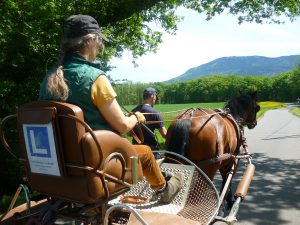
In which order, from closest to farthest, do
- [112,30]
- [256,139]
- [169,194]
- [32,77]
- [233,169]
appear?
[169,194] → [233,169] → [32,77] → [112,30] → [256,139]

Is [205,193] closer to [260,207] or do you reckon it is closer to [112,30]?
[260,207]

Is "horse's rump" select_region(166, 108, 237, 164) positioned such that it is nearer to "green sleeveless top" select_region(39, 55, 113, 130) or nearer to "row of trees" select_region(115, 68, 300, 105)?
"green sleeveless top" select_region(39, 55, 113, 130)

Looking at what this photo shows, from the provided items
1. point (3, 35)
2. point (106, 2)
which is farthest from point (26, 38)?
point (106, 2)

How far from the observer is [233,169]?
5578 millimetres

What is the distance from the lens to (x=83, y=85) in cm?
249

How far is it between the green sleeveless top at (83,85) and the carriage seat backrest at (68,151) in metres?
0.17

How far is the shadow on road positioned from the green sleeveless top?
3.74 meters

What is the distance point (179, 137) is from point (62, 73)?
271 centimetres

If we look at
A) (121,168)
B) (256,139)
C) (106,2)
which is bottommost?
(256,139)

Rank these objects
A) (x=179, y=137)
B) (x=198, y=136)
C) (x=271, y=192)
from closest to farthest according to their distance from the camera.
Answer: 1. (x=179, y=137)
2. (x=198, y=136)
3. (x=271, y=192)

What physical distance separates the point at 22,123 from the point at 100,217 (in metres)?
0.85

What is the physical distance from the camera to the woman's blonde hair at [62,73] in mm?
2445

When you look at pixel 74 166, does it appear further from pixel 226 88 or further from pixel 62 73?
pixel 226 88

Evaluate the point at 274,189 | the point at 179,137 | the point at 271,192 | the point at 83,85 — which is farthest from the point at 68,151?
the point at 274,189
